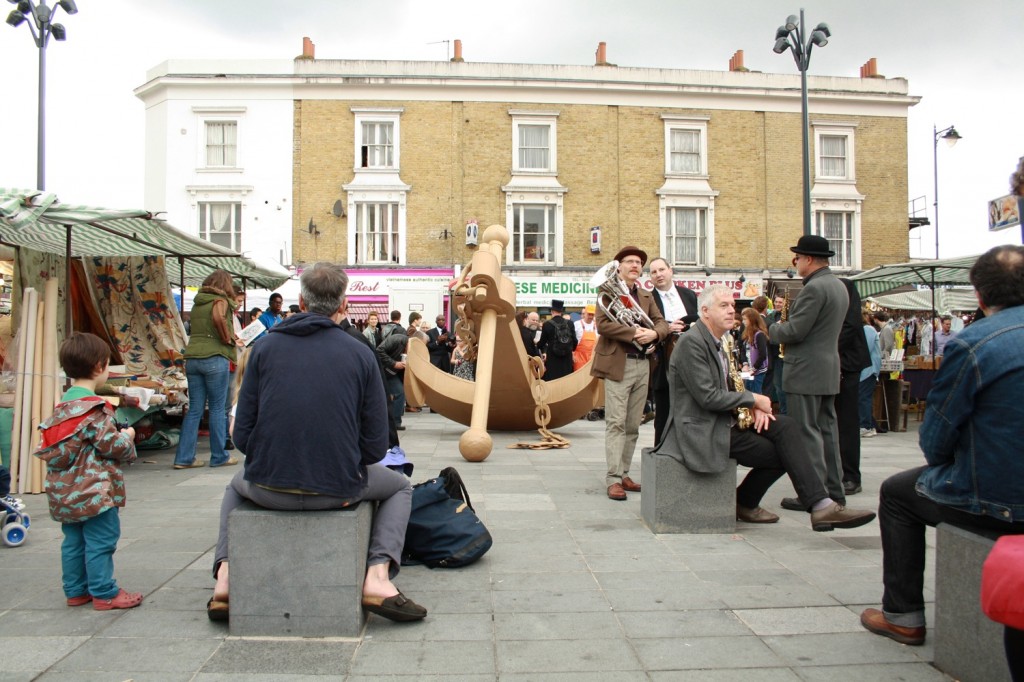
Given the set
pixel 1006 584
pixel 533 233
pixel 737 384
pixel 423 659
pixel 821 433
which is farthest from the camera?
pixel 533 233

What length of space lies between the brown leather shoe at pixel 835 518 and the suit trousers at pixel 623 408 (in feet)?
6.12

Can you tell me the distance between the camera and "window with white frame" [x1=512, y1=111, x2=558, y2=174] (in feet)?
91.2

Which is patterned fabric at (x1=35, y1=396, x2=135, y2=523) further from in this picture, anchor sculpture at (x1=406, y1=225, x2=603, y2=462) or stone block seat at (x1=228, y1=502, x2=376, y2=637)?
anchor sculpture at (x1=406, y1=225, x2=603, y2=462)

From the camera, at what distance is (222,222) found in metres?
27.8

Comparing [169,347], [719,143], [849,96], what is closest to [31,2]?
[169,347]

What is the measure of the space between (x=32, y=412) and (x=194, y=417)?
1.75 metres

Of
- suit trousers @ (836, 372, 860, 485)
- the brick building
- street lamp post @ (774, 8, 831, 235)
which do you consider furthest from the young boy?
the brick building

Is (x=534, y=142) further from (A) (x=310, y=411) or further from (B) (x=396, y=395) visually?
(A) (x=310, y=411)

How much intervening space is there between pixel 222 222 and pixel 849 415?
83.0 ft

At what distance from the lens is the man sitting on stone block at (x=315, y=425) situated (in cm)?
331

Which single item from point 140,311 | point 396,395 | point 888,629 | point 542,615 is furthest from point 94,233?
point 888,629

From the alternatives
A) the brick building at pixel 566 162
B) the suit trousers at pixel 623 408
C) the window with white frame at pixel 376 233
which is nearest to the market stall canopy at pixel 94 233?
the suit trousers at pixel 623 408

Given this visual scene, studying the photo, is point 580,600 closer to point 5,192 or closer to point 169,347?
point 5,192

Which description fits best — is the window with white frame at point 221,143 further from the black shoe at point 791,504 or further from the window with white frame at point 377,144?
the black shoe at point 791,504
